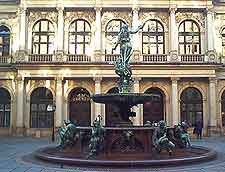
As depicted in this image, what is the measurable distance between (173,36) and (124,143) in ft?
74.2

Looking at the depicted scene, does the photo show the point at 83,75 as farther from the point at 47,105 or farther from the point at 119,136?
the point at 119,136

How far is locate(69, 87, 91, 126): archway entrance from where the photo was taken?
35.3m

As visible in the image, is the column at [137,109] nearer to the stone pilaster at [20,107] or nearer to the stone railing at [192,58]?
the stone railing at [192,58]

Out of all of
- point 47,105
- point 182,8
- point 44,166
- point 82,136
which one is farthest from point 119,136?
point 182,8

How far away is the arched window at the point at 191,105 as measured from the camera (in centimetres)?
3538

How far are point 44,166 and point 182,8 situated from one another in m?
27.0

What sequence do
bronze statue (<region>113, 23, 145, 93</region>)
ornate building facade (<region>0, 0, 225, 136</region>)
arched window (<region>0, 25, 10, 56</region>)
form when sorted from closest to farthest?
bronze statue (<region>113, 23, 145, 93</region>) < ornate building facade (<region>0, 0, 225, 136</region>) < arched window (<region>0, 25, 10, 56</region>)

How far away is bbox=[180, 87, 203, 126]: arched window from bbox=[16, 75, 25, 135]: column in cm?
1591

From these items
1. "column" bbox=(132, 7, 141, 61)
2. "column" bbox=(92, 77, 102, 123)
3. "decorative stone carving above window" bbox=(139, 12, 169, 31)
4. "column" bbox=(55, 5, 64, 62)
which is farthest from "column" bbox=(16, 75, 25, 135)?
"decorative stone carving above window" bbox=(139, 12, 169, 31)

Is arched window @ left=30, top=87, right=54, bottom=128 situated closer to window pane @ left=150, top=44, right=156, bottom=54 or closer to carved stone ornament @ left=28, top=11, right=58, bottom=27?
carved stone ornament @ left=28, top=11, right=58, bottom=27

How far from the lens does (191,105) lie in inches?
1403

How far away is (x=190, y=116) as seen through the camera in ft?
116

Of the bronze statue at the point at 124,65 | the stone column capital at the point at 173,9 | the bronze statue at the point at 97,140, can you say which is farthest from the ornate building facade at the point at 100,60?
the bronze statue at the point at 97,140

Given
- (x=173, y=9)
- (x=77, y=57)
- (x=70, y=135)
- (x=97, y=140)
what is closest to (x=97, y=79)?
(x=77, y=57)
